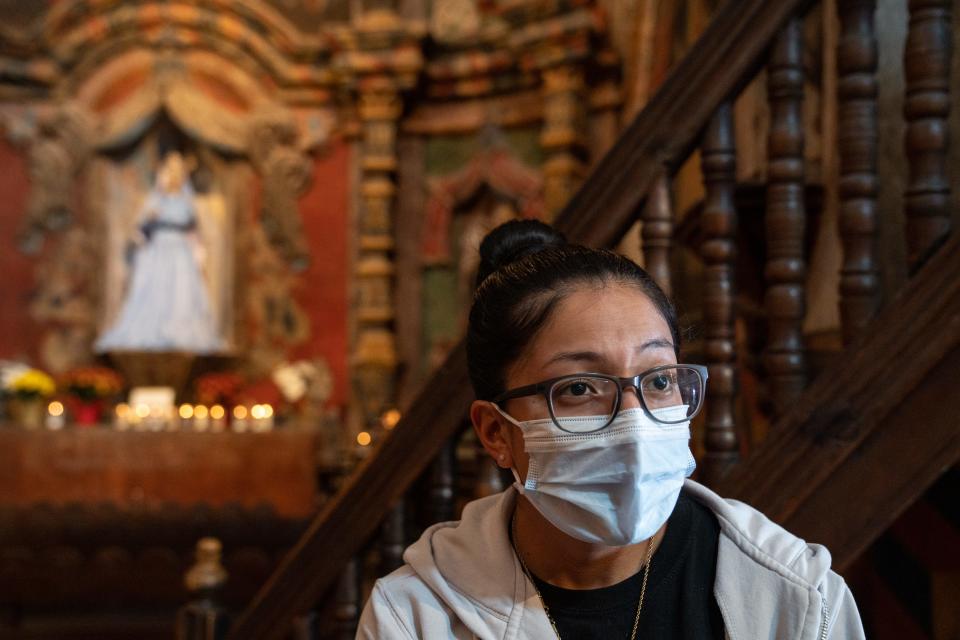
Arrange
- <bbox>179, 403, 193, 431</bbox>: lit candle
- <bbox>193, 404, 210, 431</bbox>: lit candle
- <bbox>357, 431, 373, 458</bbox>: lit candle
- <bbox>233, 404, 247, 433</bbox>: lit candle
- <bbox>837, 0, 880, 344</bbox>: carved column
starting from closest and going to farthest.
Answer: <bbox>837, 0, 880, 344</bbox>: carved column < <bbox>357, 431, 373, 458</bbox>: lit candle < <bbox>193, 404, 210, 431</bbox>: lit candle < <bbox>179, 403, 193, 431</bbox>: lit candle < <bbox>233, 404, 247, 433</bbox>: lit candle

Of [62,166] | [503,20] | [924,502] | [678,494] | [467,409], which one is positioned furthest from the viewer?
[62,166]

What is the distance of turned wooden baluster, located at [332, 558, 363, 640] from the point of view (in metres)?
2.11

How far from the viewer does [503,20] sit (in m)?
7.91

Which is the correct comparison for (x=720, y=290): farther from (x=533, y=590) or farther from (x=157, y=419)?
(x=157, y=419)

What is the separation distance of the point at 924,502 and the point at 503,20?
621 centimetres

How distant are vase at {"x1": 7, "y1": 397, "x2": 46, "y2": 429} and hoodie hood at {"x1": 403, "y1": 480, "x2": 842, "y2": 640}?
21.2 ft

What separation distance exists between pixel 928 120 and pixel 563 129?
5650 mm

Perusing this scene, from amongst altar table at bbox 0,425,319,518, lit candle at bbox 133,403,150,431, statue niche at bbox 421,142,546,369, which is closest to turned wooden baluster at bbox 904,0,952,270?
altar table at bbox 0,425,319,518

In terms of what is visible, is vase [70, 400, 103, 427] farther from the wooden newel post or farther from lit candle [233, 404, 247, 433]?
the wooden newel post

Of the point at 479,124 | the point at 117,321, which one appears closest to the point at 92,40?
the point at 117,321

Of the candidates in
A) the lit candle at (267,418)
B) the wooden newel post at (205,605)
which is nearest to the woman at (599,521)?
the wooden newel post at (205,605)

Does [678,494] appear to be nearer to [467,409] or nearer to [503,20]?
[467,409]

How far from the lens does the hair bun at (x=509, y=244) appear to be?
1.55m

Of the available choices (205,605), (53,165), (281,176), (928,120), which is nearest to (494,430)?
(928,120)
